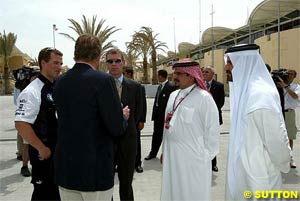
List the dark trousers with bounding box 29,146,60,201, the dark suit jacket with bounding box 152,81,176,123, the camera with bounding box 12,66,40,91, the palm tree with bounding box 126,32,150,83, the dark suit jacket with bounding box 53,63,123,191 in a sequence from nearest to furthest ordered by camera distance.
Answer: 1. the dark suit jacket with bounding box 53,63,123,191
2. the dark trousers with bounding box 29,146,60,201
3. the camera with bounding box 12,66,40,91
4. the dark suit jacket with bounding box 152,81,176,123
5. the palm tree with bounding box 126,32,150,83

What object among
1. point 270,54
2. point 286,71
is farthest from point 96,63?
point 270,54

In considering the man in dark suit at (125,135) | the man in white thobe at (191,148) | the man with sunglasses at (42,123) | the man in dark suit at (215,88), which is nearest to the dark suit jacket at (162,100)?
the man in dark suit at (215,88)

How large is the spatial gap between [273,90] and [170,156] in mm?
1296

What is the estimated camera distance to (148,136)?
9375 millimetres

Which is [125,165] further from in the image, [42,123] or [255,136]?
[255,136]

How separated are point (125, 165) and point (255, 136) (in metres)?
1.76

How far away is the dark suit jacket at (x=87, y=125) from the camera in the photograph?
7.31 feet

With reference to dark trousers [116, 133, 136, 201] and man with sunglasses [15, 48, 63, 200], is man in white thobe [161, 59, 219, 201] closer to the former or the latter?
dark trousers [116, 133, 136, 201]

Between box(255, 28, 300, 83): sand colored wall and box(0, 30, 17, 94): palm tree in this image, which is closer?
box(255, 28, 300, 83): sand colored wall

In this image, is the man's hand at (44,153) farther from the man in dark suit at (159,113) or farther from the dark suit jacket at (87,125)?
the man in dark suit at (159,113)

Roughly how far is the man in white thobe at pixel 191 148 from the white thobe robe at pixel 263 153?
691 millimetres

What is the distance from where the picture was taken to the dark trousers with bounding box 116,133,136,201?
3.69 metres

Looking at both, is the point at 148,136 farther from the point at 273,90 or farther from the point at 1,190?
the point at 273,90

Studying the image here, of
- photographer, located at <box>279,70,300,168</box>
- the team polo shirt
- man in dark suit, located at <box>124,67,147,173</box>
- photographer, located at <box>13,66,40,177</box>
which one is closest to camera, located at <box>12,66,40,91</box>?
photographer, located at <box>13,66,40,177</box>
